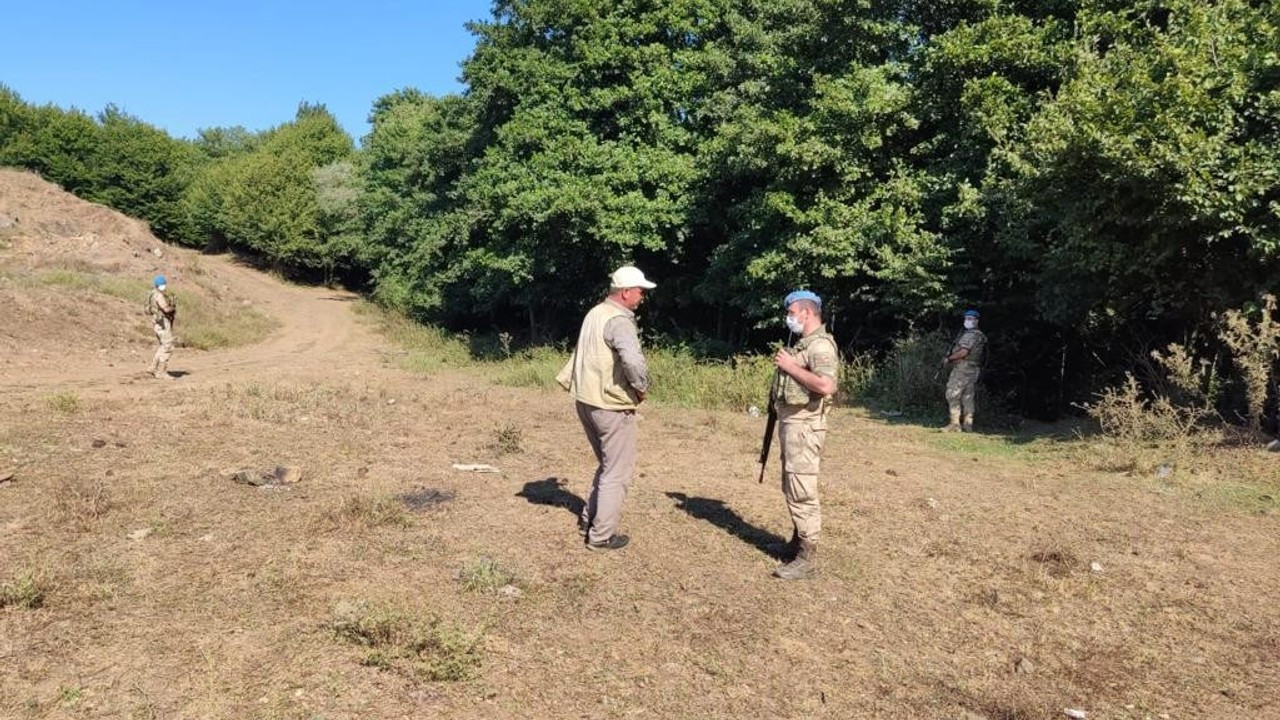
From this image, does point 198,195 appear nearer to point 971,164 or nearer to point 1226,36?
point 971,164

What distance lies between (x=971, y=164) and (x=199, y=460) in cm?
1191

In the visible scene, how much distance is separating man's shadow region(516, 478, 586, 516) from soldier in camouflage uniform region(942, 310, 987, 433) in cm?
628

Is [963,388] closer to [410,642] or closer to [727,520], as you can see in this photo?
[727,520]

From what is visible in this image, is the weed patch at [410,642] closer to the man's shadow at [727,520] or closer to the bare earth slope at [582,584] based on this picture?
the bare earth slope at [582,584]

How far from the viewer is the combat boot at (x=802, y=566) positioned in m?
5.19

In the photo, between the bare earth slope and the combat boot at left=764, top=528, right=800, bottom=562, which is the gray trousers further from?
the combat boot at left=764, top=528, right=800, bottom=562

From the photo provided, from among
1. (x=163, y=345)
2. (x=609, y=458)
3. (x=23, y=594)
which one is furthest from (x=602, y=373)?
(x=163, y=345)

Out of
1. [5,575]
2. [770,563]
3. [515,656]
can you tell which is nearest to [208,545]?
[5,575]

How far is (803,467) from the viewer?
505 cm

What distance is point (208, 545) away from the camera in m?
5.38

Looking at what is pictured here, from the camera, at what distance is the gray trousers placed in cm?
536

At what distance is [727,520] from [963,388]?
617 centimetres

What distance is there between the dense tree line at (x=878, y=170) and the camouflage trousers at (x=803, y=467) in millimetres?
5739

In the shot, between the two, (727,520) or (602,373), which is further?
(727,520)
